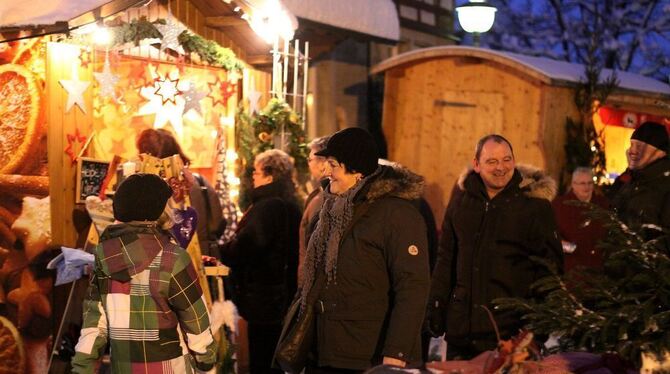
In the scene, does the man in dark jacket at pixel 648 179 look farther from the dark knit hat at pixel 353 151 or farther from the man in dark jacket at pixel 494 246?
the dark knit hat at pixel 353 151

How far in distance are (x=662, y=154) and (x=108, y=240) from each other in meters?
3.50

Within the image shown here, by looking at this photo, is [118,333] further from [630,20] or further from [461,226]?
[630,20]

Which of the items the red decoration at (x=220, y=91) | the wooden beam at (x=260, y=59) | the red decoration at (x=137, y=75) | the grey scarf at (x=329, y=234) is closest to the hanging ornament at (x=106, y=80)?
the red decoration at (x=137, y=75)

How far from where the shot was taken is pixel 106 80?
865 cm

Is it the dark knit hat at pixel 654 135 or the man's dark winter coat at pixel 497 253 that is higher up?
the dark knit hat at pixel 654 135

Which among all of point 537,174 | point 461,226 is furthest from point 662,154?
point 461,226

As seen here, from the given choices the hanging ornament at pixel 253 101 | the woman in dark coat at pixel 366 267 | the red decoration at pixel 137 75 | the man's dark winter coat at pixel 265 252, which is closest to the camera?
the woman in dark coat at pixel 366 267

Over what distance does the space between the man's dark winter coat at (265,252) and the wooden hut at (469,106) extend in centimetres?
615

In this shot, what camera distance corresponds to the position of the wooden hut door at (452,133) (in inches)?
606

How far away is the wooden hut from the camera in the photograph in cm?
1488

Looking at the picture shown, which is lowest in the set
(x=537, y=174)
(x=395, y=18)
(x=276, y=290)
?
(x=276, y=290)

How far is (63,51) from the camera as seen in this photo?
8109 mm

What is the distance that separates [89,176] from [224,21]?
2.69 m

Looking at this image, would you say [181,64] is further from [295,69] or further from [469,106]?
[469,106]
